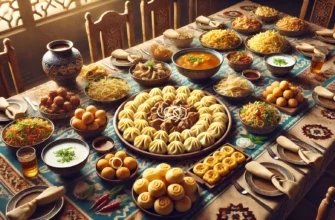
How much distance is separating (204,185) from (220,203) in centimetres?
14

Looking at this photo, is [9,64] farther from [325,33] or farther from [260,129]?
[325,33]

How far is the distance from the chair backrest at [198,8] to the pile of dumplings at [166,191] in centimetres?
294

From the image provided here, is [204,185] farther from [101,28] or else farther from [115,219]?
[101,28]

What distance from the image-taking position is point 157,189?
177 centimetres

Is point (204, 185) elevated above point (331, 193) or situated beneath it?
situated beneath

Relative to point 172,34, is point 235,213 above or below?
below

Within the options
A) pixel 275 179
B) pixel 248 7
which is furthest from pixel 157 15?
pixel 275 179

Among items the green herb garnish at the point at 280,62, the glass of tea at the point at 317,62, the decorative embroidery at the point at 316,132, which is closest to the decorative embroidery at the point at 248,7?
the green herb garnish at the point at 280,62

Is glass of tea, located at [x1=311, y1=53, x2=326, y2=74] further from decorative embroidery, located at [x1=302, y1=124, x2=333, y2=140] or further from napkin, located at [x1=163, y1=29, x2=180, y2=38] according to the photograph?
napkin, located at [x1=163, y1=29, x2=180, y2=38]

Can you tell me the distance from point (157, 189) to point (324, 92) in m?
1.65

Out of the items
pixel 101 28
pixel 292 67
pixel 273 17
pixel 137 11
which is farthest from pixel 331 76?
pixel 137 11

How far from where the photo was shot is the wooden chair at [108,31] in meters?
3.41

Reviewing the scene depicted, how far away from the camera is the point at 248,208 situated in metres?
1.90

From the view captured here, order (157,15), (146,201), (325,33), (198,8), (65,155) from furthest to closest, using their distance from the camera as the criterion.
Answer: (198,8) → (157,15) → (325,33) → (65,155) → (146,201)
